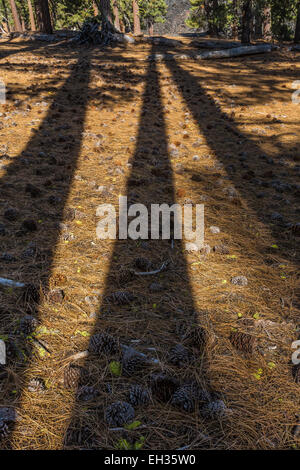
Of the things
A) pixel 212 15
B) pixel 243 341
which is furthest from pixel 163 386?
pixel 212 15

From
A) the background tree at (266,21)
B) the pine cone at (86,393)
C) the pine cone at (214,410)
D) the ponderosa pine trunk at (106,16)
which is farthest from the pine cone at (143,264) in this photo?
the background tree at (266,21)

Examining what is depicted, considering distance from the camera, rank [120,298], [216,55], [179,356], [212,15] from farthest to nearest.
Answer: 1. [212,15]
2. [216,55]
3. [120,298]
4. [179,356]

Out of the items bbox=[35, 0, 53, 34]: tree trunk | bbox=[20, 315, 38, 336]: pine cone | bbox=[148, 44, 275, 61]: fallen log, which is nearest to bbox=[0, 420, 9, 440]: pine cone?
bbox=[20, 315, 38, 336]: pine cone

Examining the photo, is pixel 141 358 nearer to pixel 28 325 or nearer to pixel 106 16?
pixel 28 325

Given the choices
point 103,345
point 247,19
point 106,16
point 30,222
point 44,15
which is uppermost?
point 44,15

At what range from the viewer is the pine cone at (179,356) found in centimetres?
196

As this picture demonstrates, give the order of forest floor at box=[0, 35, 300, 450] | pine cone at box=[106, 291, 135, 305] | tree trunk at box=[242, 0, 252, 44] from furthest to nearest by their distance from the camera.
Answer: tree trunk at box=[242, 0, 252, 44], pine cone at box=[106, 291, 135, 305], forest floor at box=[0, 35, 300, 450]

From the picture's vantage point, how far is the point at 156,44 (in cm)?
1977

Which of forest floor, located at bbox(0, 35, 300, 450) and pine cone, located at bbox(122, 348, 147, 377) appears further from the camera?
pine cone, located at bbox(122, 348, 147, 377)

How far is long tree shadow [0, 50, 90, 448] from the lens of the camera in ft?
6.55

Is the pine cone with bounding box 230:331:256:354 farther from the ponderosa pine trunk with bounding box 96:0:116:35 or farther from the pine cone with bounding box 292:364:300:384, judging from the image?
the ponderosa pine trunk with bounding box 96:0:116:35

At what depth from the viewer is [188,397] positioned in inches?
67.2

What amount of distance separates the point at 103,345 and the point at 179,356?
0.51 m
